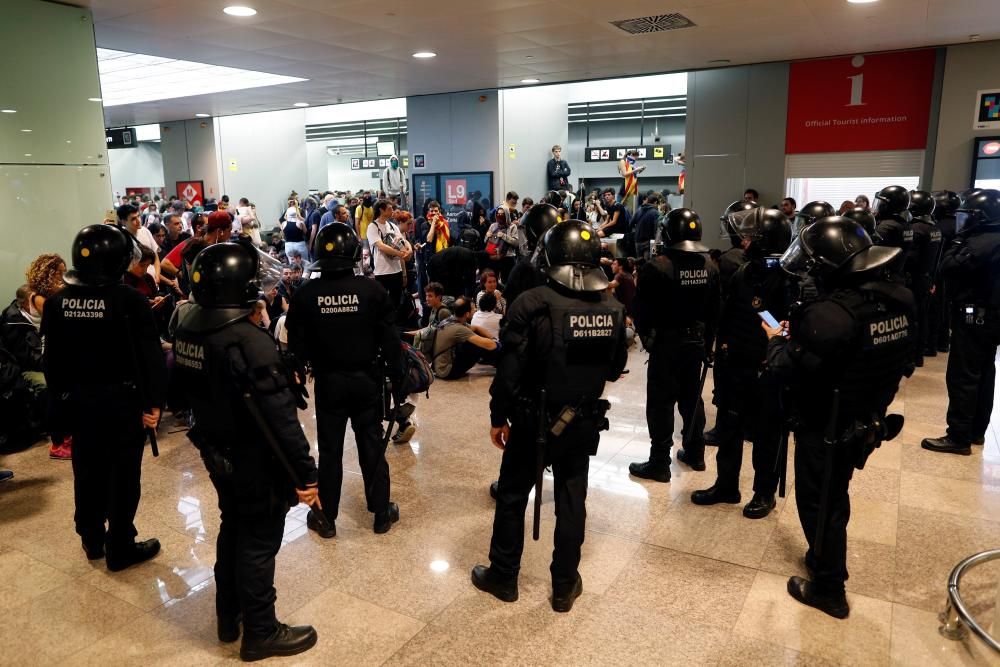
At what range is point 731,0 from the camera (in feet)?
21.0

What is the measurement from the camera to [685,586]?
10.9 feet

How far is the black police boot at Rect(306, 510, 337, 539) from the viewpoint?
382cm

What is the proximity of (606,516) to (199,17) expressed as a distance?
20.7 feet

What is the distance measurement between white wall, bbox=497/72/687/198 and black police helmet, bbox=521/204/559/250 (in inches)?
357

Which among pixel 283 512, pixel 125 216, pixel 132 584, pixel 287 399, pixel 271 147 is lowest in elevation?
pixel 132 584

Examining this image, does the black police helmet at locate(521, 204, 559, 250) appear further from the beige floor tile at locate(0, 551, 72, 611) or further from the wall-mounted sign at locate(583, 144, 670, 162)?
the wall-mounted sign at locate(583, 144, 670, 162)

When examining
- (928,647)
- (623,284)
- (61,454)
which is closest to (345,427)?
(61,454)

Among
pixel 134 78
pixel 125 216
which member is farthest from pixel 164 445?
pixel 134 78

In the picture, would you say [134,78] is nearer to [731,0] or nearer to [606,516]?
[731,0]

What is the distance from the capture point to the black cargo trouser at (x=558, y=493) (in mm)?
3064

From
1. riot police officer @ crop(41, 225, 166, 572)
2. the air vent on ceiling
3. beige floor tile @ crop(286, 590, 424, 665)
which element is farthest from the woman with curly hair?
the air vent on ceiling

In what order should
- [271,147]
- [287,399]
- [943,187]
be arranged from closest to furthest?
[287,399] → [943,187] → [271,147]

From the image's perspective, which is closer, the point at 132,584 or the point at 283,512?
the point at 283,512

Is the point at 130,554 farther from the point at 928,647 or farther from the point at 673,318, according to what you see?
the point at 928,647
